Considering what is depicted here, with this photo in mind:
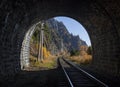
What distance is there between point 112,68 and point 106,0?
179 inches

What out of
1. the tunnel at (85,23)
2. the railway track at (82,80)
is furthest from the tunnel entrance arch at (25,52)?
the railway track at (82,80)

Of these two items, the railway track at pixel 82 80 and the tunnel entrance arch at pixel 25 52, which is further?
the tunnel entrance arch at pixel 25 52

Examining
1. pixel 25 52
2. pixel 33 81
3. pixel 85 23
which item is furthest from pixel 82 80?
pixel 25 52

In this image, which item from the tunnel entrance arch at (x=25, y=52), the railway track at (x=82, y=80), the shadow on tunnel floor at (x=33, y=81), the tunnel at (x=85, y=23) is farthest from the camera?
the tunnel entrance arch at (x=25, y=52)

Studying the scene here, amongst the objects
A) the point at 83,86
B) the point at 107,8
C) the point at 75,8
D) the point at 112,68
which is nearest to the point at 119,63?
the point at 112,68

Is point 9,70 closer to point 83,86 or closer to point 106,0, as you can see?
point 83,86

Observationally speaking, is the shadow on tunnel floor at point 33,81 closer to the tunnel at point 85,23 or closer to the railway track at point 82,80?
the tunnel at point 85,23

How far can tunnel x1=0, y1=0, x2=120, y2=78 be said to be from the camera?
12261 millimetres

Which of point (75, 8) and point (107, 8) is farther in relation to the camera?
point (75, 8)

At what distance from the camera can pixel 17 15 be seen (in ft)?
44.5

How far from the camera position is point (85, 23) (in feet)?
71.9

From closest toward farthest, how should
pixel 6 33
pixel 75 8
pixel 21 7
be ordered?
pixel 6 33
pixel 21 7
pixel 75 8

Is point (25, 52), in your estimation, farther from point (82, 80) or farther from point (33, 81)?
point (82, 80)

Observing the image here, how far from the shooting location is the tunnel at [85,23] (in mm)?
12261
